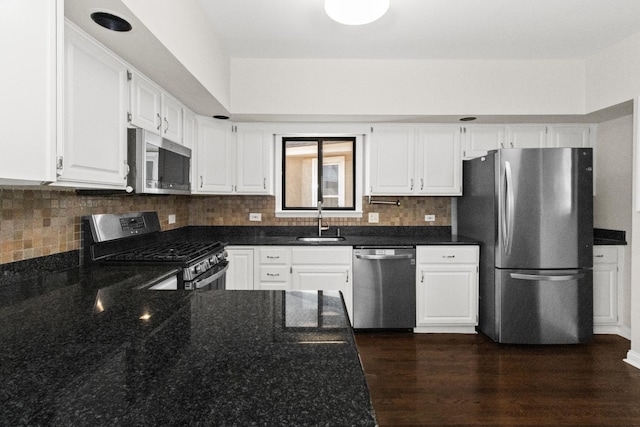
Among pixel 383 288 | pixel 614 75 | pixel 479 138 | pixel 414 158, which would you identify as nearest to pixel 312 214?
pixel 383 288

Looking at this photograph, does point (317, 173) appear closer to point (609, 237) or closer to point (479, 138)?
point (479, 138)

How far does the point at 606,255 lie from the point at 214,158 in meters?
3.79

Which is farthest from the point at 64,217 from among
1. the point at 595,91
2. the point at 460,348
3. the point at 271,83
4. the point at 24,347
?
the point at 595,91

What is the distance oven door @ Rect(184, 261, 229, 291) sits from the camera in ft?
7.38

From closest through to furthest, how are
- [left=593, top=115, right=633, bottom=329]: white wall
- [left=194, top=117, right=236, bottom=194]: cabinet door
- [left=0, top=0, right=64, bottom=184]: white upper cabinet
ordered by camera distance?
[left=0, top=0, right=64, bottom=184]: white upper cabinet, [left=593, top=115, right=633, bottom=329]: white wall, [left=194, top=117, right=236, bottom=194]: cabinet door

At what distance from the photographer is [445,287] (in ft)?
11.0

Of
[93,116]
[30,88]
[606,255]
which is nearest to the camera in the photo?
[30,88]

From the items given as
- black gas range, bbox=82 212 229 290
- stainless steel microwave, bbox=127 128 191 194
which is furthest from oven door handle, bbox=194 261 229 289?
stainless steel microwave, bbox=127 128 191 194

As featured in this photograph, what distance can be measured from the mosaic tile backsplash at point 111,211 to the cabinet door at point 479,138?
0.59 metres

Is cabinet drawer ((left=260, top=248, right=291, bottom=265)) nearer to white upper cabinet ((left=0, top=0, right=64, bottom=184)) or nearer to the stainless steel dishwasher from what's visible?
the stainless steel dishwasher

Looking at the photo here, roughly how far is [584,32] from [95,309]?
3632 mm

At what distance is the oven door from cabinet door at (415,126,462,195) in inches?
81.4

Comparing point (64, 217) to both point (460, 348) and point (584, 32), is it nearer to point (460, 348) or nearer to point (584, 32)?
point (460, 348)

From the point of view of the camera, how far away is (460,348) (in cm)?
303
